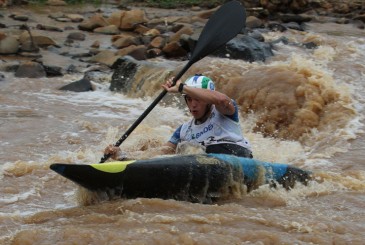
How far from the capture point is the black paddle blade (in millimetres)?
5820

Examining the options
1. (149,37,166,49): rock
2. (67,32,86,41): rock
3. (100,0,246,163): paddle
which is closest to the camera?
(100,0,246,163): paddle

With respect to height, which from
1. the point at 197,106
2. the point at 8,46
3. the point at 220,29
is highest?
the point at 220,29

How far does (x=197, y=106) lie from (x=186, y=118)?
3.92 m

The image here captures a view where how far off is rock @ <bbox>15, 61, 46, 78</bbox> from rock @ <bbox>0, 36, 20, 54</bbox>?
5.96 feet

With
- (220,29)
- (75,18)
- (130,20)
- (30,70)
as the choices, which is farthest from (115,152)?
(75,18)

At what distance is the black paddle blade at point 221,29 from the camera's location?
582 centimetres

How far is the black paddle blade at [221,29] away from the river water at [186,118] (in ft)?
3.75

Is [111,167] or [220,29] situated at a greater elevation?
[220,29]

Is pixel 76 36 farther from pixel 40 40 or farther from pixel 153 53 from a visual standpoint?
pixel 153 53

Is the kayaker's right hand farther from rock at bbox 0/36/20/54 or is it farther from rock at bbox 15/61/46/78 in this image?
rock at bbox 0/36/20/54

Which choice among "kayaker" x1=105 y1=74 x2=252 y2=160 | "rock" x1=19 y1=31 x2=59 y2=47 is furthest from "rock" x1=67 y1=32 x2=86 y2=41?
"kayaker" x1=105 y1=74 x2=252 y2=160

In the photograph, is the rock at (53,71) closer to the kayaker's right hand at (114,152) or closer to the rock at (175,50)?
the rock at (175,50)

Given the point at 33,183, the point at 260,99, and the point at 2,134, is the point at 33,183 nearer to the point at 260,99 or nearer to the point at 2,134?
the point at 2,134

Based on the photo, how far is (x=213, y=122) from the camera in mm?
5199
